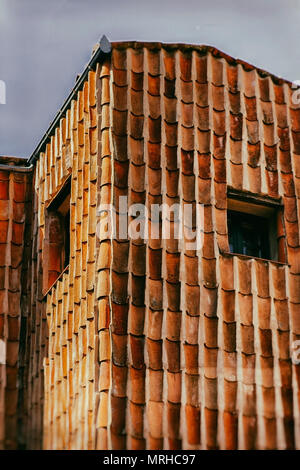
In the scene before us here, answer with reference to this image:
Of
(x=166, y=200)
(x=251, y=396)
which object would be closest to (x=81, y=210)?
(x=166, y=200)

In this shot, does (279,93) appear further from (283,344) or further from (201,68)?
(283,344)

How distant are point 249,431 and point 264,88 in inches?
163

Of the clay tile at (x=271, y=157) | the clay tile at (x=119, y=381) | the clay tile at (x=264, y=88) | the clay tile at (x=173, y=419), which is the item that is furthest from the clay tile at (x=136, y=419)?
the clay tile at (x=264, y=88)

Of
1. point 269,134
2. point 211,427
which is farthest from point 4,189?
point 211,427

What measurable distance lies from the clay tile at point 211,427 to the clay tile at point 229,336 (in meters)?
0.71

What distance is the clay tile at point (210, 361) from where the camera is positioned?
10756 millimetres

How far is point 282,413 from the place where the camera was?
1085 centimetres

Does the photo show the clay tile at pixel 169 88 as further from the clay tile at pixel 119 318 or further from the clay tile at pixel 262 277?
the clay tile at pixel 119 318

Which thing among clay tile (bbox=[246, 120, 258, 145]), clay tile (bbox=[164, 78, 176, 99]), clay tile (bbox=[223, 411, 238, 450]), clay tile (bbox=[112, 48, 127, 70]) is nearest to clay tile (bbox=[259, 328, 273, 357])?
clay tile (bbox=[223, 411, 238, 450])

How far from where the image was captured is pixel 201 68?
1227 centimetres

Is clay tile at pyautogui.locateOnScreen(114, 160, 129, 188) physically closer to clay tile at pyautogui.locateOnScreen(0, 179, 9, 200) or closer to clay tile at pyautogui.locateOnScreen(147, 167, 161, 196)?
clay tile at pyautogui.locateOnScreen(147, 167, 161, 196)

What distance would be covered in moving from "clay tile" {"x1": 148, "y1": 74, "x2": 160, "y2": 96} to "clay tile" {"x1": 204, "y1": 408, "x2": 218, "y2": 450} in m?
3.55

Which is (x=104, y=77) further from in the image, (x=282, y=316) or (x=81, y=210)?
(x=282, y=316)
